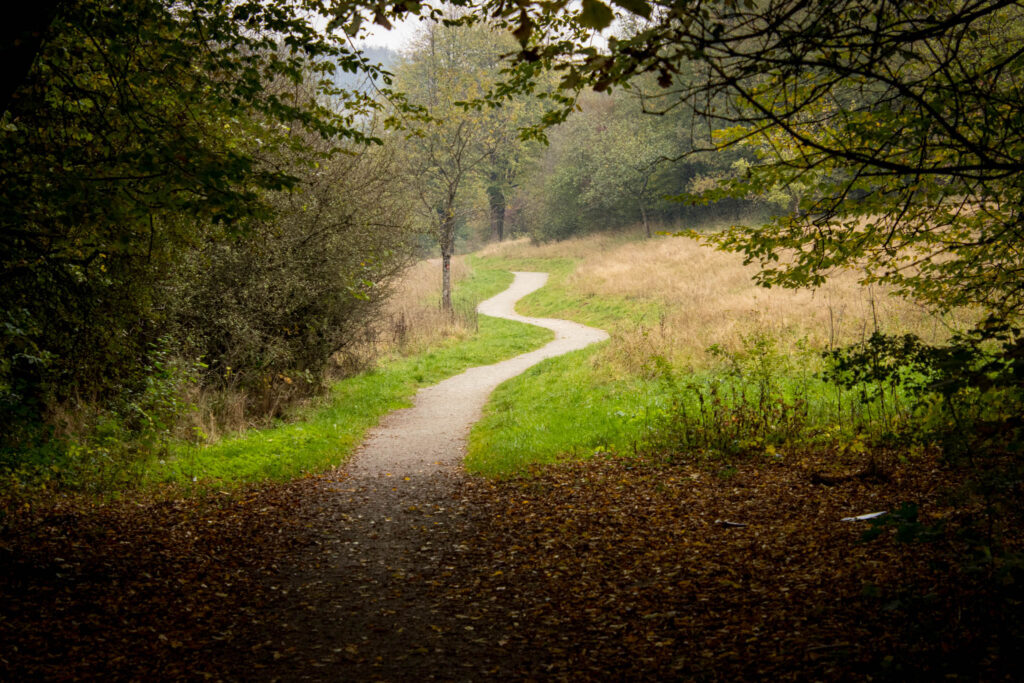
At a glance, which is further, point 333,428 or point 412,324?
point 412,324

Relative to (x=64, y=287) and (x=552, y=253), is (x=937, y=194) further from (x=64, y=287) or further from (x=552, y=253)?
(x=552, y=253)

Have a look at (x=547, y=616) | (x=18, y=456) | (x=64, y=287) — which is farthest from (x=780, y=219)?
(x=18, y=456)

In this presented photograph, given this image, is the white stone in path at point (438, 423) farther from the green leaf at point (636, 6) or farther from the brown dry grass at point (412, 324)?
the green leaf at point (636, 6)

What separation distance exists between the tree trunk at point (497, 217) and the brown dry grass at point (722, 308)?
2039 centimetres

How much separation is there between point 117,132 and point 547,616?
5151mm

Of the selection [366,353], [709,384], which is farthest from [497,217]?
[709,384]

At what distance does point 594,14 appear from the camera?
1.91m

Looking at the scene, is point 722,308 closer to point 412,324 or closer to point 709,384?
point 709,384

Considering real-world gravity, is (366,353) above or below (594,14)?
below

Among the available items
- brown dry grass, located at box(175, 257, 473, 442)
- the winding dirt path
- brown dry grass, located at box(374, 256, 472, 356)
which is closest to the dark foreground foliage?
the winding dirt path

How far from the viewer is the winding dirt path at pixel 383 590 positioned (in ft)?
13.0

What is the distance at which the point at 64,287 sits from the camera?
5.49 metres

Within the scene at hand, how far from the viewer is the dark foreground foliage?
11.0ft

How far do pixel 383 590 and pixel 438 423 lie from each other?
711 centimetres
